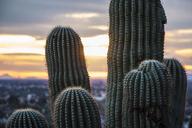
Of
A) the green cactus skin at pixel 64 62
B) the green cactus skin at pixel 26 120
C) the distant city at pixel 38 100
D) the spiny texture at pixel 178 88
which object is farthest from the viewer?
the distant city at pixel 38 100

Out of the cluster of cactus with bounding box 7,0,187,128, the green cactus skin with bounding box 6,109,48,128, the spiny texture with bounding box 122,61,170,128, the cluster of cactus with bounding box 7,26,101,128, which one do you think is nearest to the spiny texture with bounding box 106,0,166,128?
the cluster of cactus with bounding box 7,0,187,128

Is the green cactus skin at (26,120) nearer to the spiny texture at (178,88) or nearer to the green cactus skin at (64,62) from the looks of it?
the green cactus skin at (64,62)

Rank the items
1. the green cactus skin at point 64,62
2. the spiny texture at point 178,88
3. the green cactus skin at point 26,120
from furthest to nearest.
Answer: the spiny texture at point 178,88 → the green cactus skin at point 64,62 → the green cactus skin at point 26,120

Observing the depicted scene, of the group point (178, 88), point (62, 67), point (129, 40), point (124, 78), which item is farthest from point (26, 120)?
point (178, 88)

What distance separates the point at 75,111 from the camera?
27.9 ft

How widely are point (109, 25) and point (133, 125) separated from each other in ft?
5.68

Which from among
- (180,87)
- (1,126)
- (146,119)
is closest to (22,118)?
(146,119)

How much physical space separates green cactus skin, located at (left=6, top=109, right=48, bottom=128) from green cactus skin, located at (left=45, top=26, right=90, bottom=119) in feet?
2.69

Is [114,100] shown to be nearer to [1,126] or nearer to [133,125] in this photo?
[133,125]

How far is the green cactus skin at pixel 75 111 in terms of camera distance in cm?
851

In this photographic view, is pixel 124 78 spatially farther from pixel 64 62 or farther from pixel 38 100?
pixel 38 100

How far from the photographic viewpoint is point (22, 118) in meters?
9.35

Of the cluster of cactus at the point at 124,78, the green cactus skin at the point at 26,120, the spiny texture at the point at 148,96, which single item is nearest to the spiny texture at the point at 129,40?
the cluster of cactus at the point at 124,78

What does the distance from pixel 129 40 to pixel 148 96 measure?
1.39 metres
